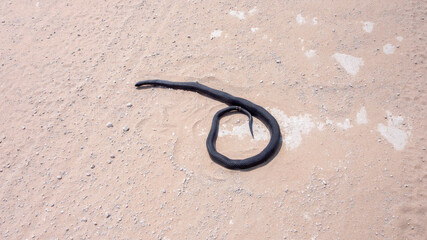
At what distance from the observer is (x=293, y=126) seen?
4836mm

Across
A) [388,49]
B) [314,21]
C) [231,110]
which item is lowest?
[388,49]

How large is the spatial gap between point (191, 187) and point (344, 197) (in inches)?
85.6

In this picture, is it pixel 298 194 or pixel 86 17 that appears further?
pixel 86 17

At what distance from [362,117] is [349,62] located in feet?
4.32

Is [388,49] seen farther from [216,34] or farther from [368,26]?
[216,34]

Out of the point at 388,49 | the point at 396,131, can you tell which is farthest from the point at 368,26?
the point at 396,131

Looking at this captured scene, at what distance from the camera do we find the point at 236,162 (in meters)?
4.36

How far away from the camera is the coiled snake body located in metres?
4.39

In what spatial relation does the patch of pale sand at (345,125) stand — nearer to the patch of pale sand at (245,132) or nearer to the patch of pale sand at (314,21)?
the patch of pale sand at (245,132)

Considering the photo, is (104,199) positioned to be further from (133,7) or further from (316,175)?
(133,7)

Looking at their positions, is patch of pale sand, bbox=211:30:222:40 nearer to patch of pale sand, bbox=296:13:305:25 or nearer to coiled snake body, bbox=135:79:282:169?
coiled snake body, bbox=135:79:282:169

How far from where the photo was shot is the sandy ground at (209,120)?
3979 mm

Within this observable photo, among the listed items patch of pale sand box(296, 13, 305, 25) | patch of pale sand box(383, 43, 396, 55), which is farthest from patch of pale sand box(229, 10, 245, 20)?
patch of pale sand box(383, 43, 396, 55)

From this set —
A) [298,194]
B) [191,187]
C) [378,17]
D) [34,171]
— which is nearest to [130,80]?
[34,171]
